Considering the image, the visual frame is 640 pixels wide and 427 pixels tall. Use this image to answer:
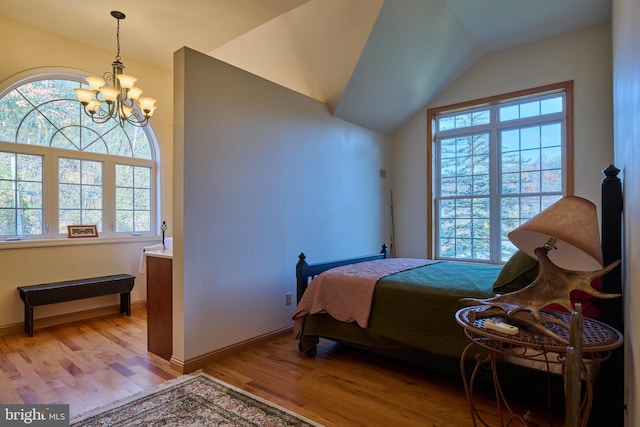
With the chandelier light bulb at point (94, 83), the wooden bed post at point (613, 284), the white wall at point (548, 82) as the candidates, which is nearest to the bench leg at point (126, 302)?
the chandelier light bulb at point (94, 83)

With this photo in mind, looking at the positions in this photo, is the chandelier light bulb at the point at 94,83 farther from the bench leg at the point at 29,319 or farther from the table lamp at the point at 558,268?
the table lamp at the point at 558,268

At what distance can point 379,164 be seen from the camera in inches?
193

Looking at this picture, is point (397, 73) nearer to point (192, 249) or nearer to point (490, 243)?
point (490, 243)

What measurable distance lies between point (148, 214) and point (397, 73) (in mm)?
Result: 3693

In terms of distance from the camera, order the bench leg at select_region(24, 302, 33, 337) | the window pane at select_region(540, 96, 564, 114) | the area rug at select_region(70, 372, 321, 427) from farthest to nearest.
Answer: the window pane at select_region(540, 96, 564, 114) → the bench leg at select_region(24, 302, 33, 337) → the area rug at select_region(70, 372, 321, 427)

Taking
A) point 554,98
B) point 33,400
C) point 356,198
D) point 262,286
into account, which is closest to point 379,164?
point 356,198

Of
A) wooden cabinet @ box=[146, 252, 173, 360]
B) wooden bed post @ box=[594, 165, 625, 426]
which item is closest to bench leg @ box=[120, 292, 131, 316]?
wooden cabinet @ box=[146, 252, 173, 360]

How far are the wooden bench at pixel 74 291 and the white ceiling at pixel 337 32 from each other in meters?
2.74

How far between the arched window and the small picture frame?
6cm

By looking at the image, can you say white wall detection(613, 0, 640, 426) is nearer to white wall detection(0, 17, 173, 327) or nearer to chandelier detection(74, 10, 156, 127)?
chandelier detection(74, 10, 156, 127)

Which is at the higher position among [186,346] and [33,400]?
[186,346]

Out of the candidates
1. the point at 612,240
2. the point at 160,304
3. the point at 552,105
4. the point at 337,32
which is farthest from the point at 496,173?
the point at 160,304

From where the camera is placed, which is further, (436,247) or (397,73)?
(436,247)

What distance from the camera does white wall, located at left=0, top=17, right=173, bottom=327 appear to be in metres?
3.57
